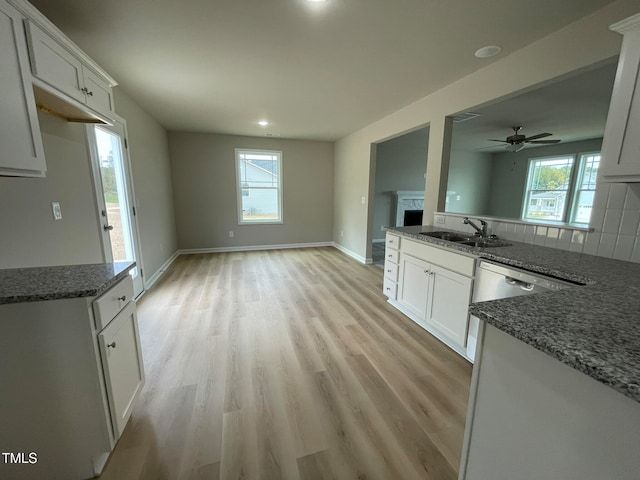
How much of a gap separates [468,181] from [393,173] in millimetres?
2545

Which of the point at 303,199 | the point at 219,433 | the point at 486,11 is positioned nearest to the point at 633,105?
the point at 486,11

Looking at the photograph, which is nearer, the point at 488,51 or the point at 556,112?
the point at 488,51

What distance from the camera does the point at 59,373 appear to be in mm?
1160

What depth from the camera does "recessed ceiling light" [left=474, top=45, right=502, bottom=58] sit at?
210cm

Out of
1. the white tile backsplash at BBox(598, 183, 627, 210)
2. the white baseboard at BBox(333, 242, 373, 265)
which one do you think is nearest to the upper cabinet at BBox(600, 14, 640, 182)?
the white tile backsplash at BBox(598, 183, 627, 210)

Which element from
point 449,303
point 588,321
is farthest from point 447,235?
point 588,321

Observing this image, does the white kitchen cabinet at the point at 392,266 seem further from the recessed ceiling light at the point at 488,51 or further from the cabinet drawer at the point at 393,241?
the recessed ceiling light at the point at 488,51

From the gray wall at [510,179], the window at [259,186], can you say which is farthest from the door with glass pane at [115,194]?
the gray wall at [510,179]

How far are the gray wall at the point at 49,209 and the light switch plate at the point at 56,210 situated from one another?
3cm

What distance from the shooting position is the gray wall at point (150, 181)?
11.0ft

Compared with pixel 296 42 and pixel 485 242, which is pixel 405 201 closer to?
pixel 485 242

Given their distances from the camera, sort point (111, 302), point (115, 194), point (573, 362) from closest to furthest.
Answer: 1. point (573, 362)
2. point (111, 302)
3. point (115, 194)

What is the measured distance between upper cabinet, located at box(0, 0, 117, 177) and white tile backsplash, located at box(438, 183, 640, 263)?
333 centimetres

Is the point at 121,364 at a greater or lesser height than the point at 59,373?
lesser
